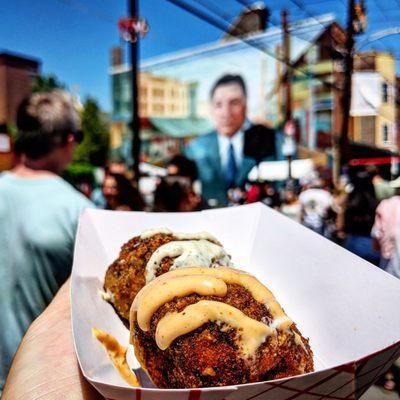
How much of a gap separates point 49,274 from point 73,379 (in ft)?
3.66

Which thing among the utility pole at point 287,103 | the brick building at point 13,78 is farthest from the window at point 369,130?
the brick building at point 13,78

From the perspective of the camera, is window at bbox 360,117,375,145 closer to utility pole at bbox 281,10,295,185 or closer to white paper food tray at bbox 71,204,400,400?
white paper food tray at bbox 71,204,400,400

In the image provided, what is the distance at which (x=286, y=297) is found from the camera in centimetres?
169

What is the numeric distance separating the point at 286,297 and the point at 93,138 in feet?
152

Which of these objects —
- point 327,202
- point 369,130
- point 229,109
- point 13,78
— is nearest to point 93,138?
point 13,78

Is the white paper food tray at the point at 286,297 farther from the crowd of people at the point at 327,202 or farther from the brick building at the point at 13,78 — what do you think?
the brick building at the point at 13,78

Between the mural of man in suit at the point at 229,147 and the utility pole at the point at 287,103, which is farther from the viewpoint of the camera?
the utility pole at the point at 287,103

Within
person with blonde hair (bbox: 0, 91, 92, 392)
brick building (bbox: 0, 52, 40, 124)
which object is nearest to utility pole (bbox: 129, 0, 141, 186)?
person with blonde hair (bbox: 0, 91, 92, 392)

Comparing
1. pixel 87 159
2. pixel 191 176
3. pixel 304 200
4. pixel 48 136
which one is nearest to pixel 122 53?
pixel 87 159

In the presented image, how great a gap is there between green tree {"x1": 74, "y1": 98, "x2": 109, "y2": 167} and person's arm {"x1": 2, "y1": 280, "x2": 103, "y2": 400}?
4523 cm

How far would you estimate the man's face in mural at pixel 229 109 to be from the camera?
1588 cm

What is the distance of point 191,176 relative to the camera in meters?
5.60

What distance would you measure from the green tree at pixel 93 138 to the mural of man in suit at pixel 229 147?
30.0 meters

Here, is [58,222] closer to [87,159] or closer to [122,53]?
[122,53]
